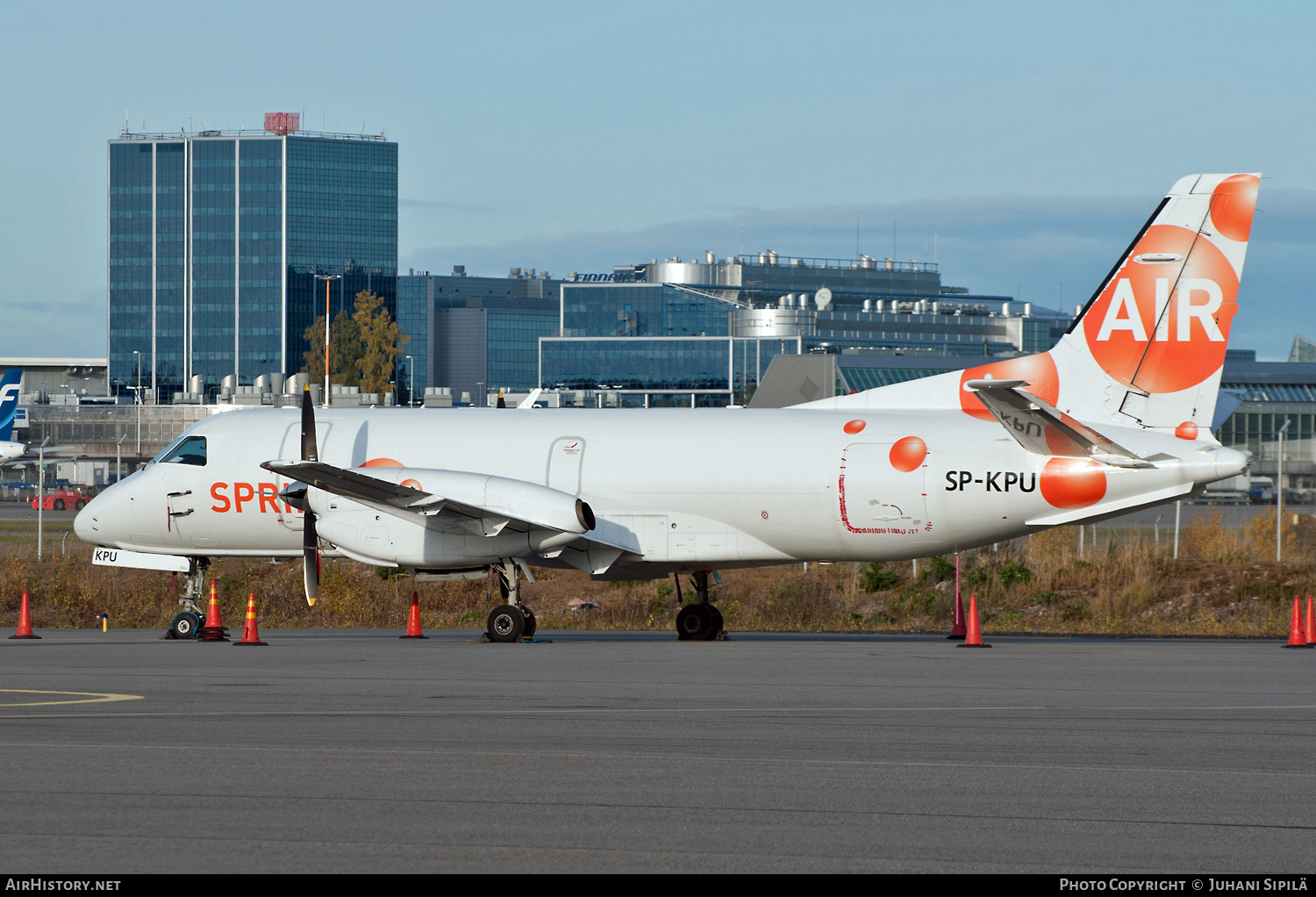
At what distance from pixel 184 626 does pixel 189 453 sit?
3.05 m

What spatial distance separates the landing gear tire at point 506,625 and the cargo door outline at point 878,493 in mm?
5030

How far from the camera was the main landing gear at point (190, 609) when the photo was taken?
939 inches

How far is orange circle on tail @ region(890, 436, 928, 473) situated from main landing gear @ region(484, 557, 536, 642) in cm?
586

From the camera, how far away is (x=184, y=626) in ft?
78.4

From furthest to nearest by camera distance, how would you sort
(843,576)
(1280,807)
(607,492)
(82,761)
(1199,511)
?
(1199,511) < (843,576) < (607,492) < (82,761) < (1280,807)

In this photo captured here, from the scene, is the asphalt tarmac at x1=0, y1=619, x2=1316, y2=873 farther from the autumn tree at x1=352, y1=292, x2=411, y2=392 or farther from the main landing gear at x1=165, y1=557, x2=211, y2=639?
the autumn tree at x1=352, y1=292, x2=411, y2=392

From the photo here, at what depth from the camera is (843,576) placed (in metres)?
33.8

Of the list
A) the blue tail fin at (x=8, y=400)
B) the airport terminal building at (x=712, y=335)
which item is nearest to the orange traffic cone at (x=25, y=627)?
the blue tail fin at (x=8, y=400)

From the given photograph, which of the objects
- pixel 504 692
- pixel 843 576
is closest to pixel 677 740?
pixel 504 692

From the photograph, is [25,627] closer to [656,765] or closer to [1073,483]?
[1073,483]

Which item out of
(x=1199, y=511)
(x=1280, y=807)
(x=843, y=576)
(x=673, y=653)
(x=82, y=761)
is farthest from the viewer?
(x=1199, y=511)
